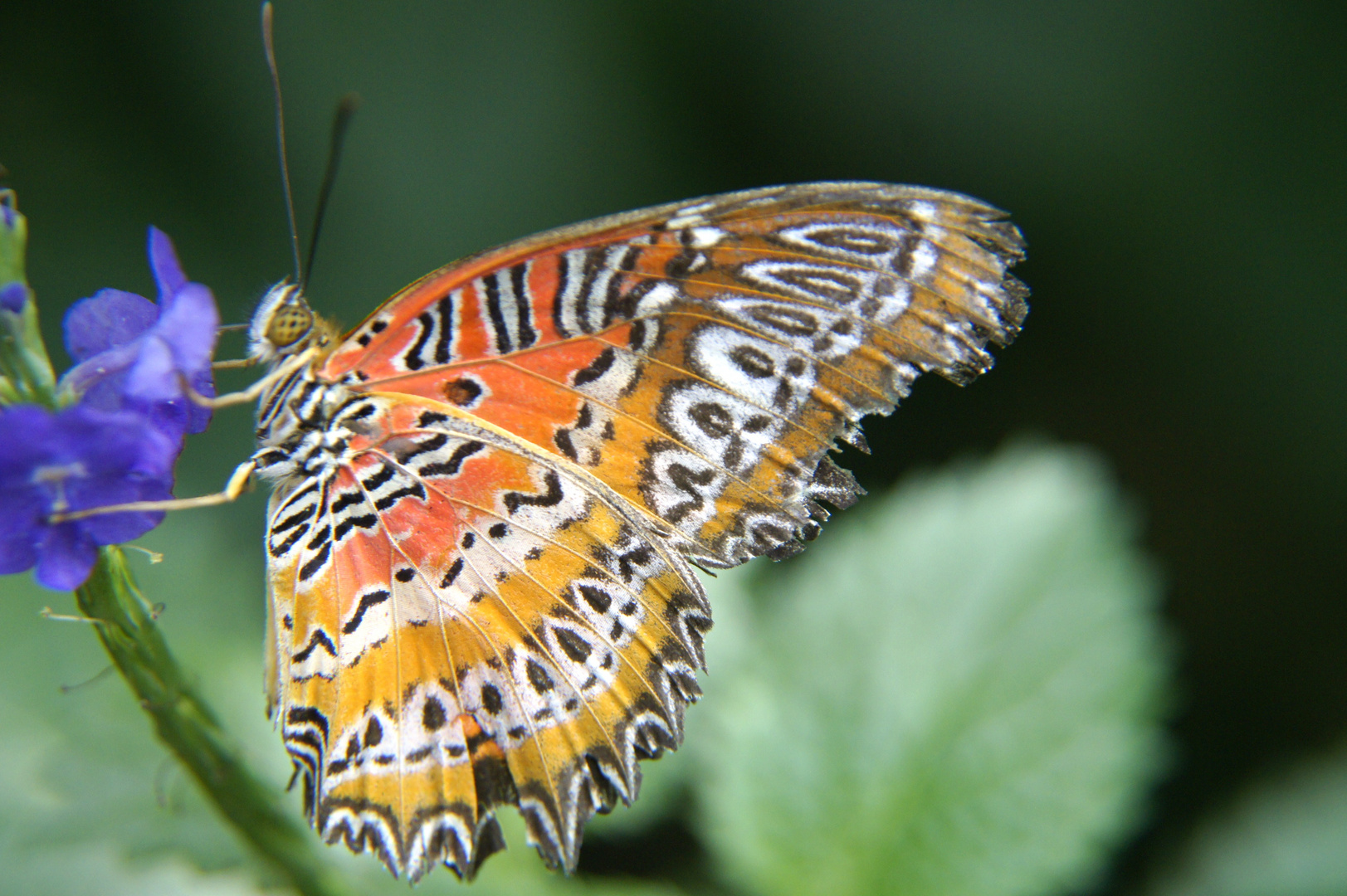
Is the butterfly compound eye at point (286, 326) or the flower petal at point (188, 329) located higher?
the butterfly compound eye at point (286, 326)

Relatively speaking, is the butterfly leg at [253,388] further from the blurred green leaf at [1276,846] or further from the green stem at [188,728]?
the blurred green leaf at [1276,846]

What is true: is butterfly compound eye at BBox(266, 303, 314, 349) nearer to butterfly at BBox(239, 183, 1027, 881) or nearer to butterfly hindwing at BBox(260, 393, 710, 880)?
butterfly at BBox(239, 183, 1027, 881)

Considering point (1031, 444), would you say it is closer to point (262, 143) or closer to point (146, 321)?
point (146, 321)

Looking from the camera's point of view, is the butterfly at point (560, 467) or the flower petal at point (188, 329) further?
the butterfly at point (560, 467)

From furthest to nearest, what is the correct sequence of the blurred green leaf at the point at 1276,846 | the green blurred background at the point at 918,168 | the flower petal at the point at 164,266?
the green blurred background at the point at 918,168 → the blurred green leaf at the point at 1276,846 → the flower petal at the point at 164,266

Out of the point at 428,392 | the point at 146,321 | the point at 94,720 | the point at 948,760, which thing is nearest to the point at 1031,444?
the point at 948,760

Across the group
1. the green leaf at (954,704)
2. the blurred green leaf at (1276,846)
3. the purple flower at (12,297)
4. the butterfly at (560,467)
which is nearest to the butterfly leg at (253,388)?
the butterfly at (560,467)

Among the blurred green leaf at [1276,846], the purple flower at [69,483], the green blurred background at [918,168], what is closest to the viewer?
the purple flower at [69,483]

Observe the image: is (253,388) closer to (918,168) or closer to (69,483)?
(69,483)
